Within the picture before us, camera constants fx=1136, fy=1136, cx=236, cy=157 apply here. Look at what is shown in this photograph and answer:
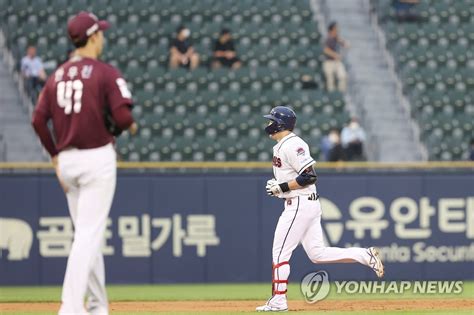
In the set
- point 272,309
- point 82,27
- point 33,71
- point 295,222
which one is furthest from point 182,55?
point 82,27

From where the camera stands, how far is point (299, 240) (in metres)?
10.5

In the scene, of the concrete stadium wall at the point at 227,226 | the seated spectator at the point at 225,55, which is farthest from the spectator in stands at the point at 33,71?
the concrete stadium wall at the point at 227,226

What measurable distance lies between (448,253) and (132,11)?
27.6ft

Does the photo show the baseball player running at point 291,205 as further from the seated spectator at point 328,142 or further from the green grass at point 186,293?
the seated spectator at point 328,142

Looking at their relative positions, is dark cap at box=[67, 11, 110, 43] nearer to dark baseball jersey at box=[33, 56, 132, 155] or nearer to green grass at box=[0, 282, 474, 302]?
dark baseball jersey at box=[33, 56, 132, 155]

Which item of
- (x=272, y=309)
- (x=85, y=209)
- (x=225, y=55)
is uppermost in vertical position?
(x=225, y=55)

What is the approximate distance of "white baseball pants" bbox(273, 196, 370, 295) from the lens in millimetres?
10289

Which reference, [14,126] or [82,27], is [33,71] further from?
[82,27]

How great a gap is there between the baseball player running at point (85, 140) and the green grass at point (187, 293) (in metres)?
4.86

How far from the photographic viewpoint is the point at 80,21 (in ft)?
25.5

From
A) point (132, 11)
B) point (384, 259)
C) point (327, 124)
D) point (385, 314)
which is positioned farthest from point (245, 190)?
point (132, 11)

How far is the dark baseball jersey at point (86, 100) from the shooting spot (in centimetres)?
764

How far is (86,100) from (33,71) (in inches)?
460

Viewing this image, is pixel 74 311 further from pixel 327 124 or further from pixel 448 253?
pixel 327 124
